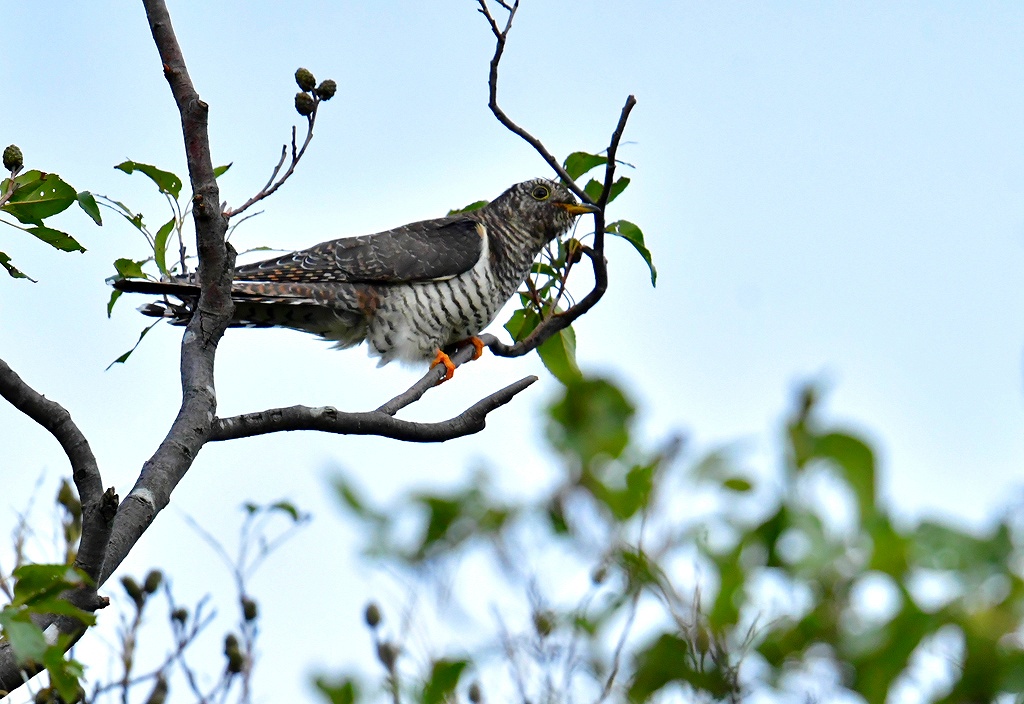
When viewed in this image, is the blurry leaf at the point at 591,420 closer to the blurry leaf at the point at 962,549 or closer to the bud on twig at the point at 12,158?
the blurry leaf at the point at 962,549

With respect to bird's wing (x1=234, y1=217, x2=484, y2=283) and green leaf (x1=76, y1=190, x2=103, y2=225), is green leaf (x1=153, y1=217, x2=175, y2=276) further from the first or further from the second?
bird's wing (x1=234, y1=217, x2=484, y2=283)

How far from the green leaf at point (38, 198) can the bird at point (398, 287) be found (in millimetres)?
2071

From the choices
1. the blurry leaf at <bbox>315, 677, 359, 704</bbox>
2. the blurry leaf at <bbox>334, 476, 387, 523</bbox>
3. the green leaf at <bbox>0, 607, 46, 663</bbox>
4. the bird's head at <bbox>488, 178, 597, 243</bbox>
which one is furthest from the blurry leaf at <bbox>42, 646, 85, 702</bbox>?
the bird's head at <bbox>488, 178, 597, 243</bbox>

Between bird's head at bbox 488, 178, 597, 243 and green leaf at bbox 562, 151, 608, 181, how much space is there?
8.79 feet

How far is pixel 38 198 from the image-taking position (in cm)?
313

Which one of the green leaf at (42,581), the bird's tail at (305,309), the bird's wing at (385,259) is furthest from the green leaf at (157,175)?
the bird's wing at (385,259)

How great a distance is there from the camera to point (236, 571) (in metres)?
4.16

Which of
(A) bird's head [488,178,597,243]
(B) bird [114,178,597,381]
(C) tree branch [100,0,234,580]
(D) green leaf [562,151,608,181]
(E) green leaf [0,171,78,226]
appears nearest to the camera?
(C) tree branch [100,0,234,580]

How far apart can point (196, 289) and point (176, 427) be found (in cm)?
99

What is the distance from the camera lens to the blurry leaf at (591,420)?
1.05 m

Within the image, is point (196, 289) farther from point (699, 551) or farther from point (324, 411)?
point (699, 551)

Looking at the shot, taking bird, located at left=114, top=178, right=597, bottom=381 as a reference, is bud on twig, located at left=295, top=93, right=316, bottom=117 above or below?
below

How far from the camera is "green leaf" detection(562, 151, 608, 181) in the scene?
3.56 meters

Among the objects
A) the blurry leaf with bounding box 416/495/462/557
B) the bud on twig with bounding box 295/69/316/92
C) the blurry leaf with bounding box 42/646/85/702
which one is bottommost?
the blurry leaf with bounding box 416/495/462/557
